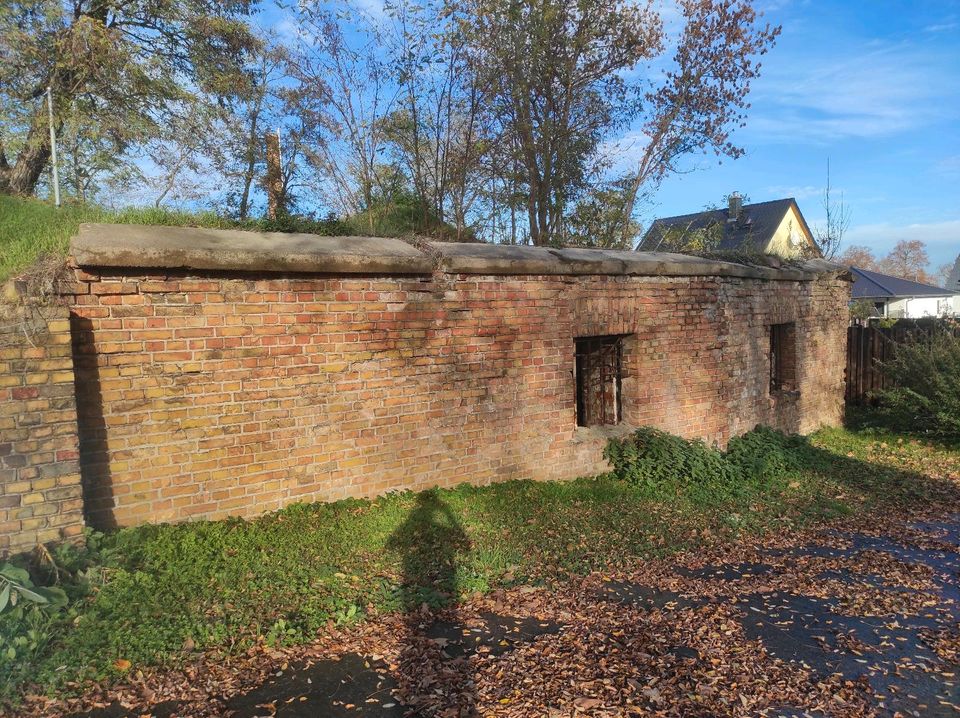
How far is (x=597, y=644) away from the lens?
11.3ft

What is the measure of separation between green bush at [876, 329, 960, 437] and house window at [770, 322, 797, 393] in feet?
6.13

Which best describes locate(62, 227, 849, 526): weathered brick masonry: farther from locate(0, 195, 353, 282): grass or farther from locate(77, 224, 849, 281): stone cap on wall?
locate(0, 195, 353, 282): grass

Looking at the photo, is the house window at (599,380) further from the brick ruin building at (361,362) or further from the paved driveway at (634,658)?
the paved driveway at (634,658)

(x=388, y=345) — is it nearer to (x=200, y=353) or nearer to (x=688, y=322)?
(x=200, y=353)

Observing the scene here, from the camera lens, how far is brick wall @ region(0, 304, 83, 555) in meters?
3.44

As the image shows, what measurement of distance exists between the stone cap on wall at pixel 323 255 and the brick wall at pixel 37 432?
547mm

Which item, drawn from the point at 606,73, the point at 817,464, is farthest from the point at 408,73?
the point at 817,464

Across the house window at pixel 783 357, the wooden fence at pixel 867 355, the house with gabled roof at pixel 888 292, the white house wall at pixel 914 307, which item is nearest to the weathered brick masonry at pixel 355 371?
the house window at pixel 783 357

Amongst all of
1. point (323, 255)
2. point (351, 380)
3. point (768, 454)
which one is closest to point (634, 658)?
point (351, 380)

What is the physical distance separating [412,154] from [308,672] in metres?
9.46

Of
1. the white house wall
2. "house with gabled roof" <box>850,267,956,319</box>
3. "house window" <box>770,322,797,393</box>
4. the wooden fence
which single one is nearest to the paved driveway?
"house window" <box>770,322,797,393</box>

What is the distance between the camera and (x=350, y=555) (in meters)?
4.21

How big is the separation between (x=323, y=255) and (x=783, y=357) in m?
8.08

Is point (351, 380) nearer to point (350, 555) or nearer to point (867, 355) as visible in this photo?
point (350, 555)
